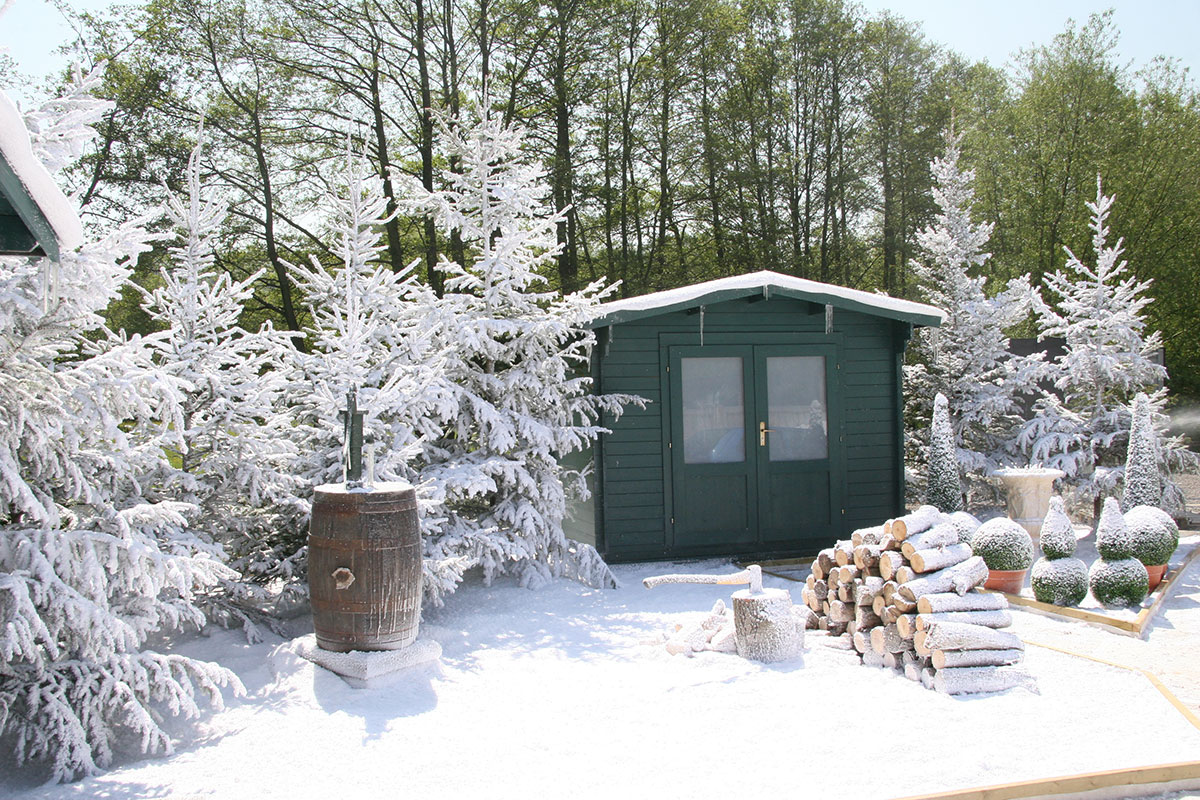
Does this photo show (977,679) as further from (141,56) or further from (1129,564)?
(141,56)

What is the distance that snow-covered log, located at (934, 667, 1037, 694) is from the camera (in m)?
4.16

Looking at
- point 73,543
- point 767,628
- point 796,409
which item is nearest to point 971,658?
point 767,628

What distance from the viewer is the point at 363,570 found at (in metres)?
4.40

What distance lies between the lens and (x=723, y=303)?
7.99 metres

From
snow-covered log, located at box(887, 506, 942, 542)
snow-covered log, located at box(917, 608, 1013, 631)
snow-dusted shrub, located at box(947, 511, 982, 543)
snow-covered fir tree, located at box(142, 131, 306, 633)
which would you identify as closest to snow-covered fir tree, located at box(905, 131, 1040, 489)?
snow-dusted shrub, located at box(947, 511, 982, 543)

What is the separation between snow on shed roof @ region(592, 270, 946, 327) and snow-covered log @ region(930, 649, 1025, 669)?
Result: 3.98 metres

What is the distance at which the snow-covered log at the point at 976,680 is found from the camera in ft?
13.6

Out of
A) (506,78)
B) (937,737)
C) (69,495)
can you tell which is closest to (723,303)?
(937,737)

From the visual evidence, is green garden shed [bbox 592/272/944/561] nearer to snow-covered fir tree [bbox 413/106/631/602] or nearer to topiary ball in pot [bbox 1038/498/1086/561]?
snow-covered fir tree [bbox 413/106/631/602]

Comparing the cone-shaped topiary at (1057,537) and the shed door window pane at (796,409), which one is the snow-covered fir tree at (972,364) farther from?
the cone-shaped topiary at (1057,537)

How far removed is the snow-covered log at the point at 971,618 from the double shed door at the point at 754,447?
140 inches

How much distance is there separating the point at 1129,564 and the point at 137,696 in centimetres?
615

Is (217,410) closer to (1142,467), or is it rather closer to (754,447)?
(754,447)

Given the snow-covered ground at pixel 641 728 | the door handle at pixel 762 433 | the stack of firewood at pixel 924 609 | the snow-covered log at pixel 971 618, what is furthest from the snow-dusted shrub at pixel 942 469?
the snow-covered log at pixel 971 618
